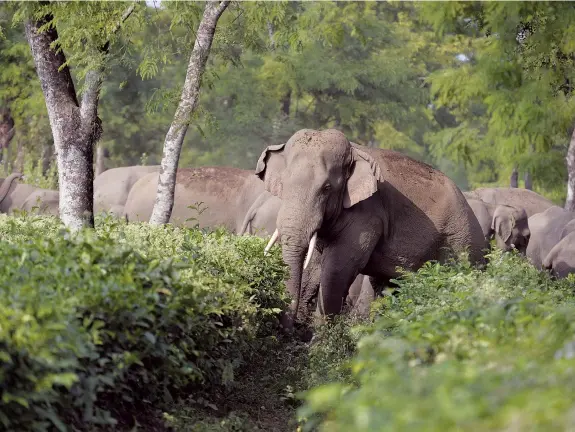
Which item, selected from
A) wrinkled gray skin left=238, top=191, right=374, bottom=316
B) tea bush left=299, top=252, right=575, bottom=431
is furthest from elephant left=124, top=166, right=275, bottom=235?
tea bush left=299, top=252, right=575, bottom=431

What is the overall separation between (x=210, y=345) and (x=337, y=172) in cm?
654

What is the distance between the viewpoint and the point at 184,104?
15266 mm

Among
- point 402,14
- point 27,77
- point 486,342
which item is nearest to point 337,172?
point 486,342

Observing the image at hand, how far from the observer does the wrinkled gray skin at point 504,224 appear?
2323cm

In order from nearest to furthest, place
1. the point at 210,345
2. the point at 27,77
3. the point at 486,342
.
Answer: the point at 486,342
the point at 210,345
the point at 27,77

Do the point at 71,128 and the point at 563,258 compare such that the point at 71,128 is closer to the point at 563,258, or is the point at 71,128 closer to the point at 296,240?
the point at 296,240

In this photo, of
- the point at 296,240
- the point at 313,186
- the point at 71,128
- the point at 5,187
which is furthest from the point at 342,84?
the point at 71,128

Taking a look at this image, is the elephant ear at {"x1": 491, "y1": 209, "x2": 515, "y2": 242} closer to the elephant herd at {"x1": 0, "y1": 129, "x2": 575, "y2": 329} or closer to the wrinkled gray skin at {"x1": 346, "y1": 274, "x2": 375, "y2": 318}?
the elephant herd at {"x1": 0, "y1": 129, "x2": 575, "y2": 329}

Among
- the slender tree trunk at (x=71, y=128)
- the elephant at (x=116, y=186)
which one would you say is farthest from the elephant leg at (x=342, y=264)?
the elephant at (x=116, y=186)

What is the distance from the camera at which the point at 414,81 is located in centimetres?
4428

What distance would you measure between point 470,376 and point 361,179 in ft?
34.2

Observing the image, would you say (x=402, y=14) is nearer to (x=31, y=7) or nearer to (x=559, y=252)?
(x=559, y=252)

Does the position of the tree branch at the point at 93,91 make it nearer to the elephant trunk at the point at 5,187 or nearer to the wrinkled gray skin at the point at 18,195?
the wrinkled gray skin at the point at 18,195

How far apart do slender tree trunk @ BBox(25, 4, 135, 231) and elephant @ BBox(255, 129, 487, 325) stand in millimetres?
2128
